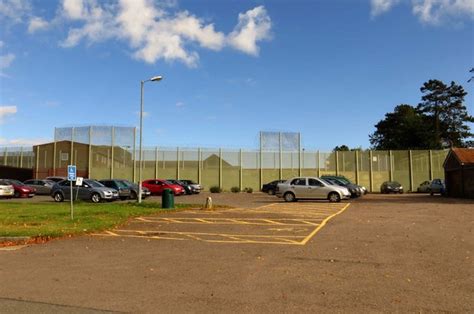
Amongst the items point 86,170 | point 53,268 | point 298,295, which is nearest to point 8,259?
point 53,268

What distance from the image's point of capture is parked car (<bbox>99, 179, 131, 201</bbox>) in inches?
1247

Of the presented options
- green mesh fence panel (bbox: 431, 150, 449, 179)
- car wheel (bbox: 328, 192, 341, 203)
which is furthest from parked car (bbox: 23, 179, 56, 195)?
green mesh fence panel (bbox: 431, 150, 449, 179)

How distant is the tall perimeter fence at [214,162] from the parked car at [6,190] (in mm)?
22708

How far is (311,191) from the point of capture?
2852 cm

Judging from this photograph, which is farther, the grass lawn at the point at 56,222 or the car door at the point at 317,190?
the car door at the point at 317,190

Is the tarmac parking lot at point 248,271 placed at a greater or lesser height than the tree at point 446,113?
lesser

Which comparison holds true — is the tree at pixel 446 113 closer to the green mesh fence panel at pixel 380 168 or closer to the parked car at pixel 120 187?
the green mesh fence panel at pixel 380 168

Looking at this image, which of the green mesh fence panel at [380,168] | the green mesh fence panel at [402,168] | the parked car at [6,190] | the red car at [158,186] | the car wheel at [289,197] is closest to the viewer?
the car wheel at [289,197]

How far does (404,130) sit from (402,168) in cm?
2393

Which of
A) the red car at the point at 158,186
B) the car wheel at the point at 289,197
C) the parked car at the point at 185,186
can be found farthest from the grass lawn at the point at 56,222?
the parked car at the point at 185,186

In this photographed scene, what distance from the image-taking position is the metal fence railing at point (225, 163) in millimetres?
57438

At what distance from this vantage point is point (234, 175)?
59.0 metres

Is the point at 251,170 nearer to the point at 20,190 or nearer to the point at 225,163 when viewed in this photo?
the point at 225,163

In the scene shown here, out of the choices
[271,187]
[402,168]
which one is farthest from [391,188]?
[271,187]
